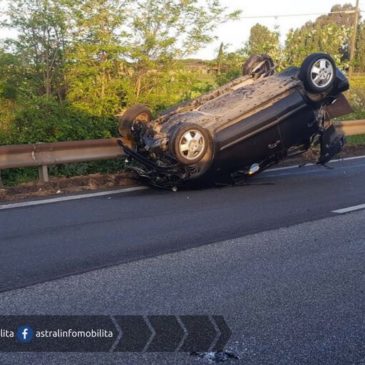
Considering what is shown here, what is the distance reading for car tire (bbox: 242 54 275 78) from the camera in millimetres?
9953

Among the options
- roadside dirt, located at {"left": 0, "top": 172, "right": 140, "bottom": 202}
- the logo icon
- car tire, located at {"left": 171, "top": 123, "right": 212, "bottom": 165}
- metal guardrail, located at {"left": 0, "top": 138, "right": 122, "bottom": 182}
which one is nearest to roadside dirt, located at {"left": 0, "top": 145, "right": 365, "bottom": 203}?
roadside dirt, located at {"left": 0, "top": 172, "right": 140, "bottom": 202}

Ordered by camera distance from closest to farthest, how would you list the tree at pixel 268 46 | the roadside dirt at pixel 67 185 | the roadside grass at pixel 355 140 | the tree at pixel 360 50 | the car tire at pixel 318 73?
the roadside dirt at pixel 67 185 → the car tire at pixel 318 73 → the roadside grass at pixel 355 140 → the tree at pixel 268 46 → the tree at pixel 360 50

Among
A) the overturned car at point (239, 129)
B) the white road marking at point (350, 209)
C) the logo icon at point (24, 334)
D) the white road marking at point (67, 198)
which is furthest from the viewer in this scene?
the overturned car at point (239, 129)

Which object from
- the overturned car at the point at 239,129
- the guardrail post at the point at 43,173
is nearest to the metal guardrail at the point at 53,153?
the guardrail post at the point at 43,173

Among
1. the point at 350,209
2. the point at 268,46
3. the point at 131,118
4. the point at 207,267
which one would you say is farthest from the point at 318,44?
the point at 207,267

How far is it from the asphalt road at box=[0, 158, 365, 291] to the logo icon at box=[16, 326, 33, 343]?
0.76 meters

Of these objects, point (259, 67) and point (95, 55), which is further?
point (95, 55)

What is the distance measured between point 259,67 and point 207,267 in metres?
5.66

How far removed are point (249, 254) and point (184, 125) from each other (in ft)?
9.83

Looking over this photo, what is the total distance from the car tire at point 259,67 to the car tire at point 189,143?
7.64ft

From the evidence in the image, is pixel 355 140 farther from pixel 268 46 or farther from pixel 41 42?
pixel 41 42

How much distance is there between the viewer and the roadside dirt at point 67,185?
853 centimetres

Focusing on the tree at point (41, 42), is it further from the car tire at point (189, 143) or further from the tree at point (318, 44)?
the tree at point (318, 44)

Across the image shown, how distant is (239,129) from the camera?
8.46 m
